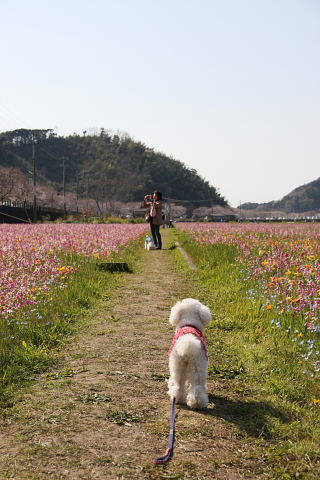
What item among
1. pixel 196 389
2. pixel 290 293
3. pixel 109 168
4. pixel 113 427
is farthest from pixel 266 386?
pixel 109 168

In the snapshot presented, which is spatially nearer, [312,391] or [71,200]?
[312,391]

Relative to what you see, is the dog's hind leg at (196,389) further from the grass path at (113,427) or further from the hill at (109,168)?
the hill at (109,168)

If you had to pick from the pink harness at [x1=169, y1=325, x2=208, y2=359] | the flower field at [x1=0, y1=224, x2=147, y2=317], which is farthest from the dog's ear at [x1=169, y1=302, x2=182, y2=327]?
the flower field at [x1=0, y1=224, x2=147, y2=317]

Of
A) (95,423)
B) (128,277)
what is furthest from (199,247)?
(95,423)

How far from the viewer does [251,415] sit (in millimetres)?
4625

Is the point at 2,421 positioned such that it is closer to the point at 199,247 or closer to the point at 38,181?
the point at 199,247

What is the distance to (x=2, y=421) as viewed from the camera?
4.39m

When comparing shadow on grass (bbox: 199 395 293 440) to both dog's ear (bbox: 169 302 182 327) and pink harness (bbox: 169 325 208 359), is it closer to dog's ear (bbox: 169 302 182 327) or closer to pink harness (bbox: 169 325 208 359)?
pink harness (bbox: 169 325 208 359)

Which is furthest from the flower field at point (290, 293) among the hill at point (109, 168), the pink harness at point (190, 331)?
the hill at point (109, 168)

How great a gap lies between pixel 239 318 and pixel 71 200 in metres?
136

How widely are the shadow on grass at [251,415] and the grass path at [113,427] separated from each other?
45 millimetres

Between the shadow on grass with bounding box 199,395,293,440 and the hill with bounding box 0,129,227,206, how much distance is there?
134 m

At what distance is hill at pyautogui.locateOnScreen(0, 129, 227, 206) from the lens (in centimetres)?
15238

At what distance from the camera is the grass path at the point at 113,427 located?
3.55 metres
